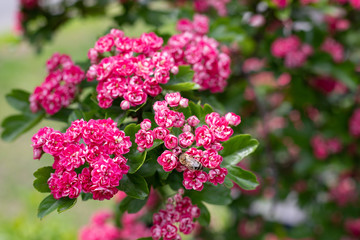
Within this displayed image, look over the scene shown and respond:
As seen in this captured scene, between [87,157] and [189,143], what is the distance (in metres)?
0.23

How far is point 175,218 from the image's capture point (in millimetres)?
998

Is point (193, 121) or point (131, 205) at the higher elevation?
point (193, 121)

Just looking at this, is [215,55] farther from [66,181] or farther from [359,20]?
[359,20]

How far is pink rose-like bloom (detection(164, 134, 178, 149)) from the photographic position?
892 mm

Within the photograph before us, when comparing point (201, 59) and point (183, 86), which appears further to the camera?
point (201, 59)

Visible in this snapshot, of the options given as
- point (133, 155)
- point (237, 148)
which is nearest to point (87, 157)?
point (133, 155)

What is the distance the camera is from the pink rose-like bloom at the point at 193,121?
3.08 feet

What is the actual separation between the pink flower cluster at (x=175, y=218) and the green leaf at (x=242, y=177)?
0.14 meters

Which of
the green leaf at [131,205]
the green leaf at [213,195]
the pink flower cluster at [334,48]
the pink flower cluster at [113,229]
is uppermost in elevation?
the green leaf at [213,195]

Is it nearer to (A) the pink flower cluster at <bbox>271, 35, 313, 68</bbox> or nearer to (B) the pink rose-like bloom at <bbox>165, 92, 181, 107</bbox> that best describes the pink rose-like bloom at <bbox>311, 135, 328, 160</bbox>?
(A) the pink flower cluster at <bbox>271, 35, 313, 68</bbox>

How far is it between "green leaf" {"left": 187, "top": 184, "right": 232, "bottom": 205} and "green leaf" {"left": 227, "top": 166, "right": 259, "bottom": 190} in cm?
10

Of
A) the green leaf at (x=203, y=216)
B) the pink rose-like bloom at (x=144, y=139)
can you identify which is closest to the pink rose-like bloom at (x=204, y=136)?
the pink rose-like bloom at (x=144, y=139)

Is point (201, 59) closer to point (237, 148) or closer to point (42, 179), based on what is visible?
point (237, 148)

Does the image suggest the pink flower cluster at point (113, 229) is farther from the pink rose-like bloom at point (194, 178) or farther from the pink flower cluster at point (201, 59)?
the pink rose-like bloom at point (194, 178)
